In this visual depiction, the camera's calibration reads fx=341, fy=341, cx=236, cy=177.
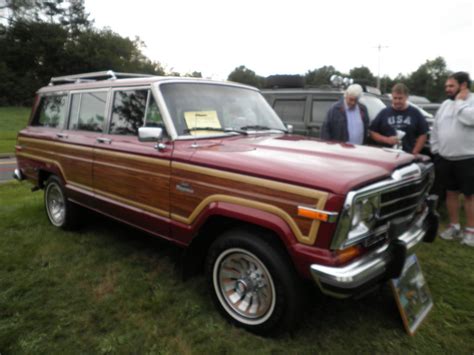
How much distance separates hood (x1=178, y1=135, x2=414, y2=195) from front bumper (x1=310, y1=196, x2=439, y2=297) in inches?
19.3

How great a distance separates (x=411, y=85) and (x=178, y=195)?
9206cm

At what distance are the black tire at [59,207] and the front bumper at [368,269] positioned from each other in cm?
360

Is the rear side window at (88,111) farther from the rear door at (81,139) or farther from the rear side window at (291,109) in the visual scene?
the rear side window at (291,109)

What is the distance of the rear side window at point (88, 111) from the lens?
394 cm

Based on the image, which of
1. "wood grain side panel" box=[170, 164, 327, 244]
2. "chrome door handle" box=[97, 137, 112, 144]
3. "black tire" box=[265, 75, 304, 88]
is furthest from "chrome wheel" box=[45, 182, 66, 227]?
"black tire" box=[265, 75, 304, 88]

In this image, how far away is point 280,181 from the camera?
228 centimetres

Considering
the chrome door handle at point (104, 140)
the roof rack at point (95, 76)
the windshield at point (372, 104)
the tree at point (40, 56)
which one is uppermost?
the tree at point (40, 56)

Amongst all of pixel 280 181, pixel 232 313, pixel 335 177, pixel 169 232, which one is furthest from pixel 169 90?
pixel 232 313

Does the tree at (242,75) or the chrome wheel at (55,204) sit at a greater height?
the tree at (242,75)

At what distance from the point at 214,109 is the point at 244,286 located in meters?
1.74

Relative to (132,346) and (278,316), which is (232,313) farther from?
(132,346)

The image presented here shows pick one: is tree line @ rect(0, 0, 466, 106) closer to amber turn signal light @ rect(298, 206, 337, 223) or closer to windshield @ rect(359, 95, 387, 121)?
windshield @ rect(359, 95, 387, 121)

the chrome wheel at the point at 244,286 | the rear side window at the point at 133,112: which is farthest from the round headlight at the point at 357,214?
the rear side window at the point at 133,112

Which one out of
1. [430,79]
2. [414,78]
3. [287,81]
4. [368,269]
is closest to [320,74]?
[414,78]
